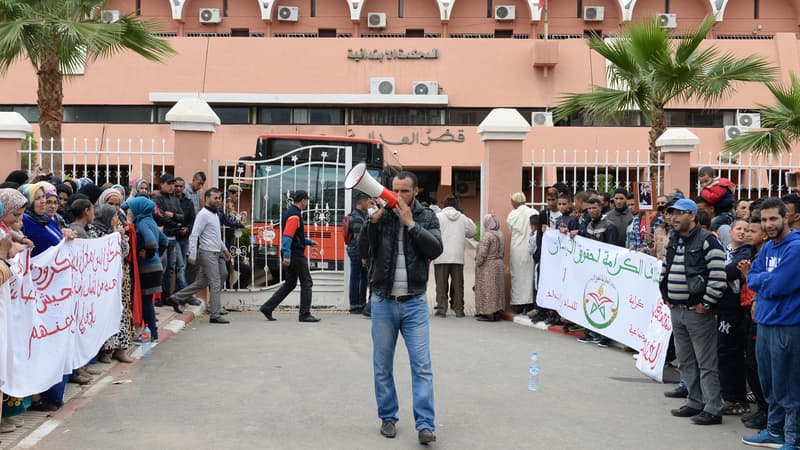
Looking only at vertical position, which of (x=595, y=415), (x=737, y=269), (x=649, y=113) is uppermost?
(x=649, y=113)

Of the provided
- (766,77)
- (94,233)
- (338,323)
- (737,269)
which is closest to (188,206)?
(338,323)

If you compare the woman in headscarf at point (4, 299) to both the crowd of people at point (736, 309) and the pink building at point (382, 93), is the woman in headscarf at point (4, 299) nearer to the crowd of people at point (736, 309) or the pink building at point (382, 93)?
the crowd of people at point (736, 309)

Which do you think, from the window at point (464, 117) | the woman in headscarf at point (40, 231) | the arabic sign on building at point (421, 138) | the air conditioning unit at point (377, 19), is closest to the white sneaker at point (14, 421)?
the woman in headscarf at point (40, 231)

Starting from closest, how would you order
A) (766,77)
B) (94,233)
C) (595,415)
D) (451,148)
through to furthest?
(595,415), (94,233), (766,77), (451,148)

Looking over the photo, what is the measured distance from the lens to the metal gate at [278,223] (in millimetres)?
13008

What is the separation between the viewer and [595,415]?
676cm

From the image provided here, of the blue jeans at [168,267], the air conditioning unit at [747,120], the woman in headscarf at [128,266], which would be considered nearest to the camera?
the woman in headscarf at [128,266]

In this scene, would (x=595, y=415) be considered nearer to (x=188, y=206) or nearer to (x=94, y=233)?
(x=94, y=233)

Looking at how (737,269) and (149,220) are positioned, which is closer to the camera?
(737,269)

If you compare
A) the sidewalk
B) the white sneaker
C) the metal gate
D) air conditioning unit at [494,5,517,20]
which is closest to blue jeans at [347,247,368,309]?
the metal gate

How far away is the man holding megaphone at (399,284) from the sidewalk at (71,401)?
249 centimetres

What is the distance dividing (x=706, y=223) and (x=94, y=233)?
6.07 metres

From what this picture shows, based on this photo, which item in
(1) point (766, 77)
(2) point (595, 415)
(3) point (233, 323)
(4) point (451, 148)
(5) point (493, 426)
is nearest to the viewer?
(5) point (493, 426)

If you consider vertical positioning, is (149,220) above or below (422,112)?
below
